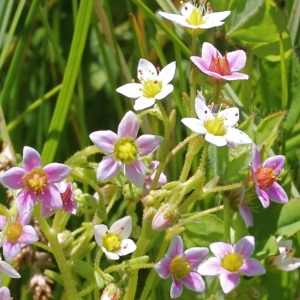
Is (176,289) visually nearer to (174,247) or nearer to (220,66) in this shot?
(174,247)

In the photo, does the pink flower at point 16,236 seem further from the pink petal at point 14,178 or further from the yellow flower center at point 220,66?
the yellow flower center at point 220,66

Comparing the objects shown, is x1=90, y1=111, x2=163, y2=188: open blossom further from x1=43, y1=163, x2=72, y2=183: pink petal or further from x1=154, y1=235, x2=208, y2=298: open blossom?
x1=154, y1=235, x2=208, y2=298: open blossom

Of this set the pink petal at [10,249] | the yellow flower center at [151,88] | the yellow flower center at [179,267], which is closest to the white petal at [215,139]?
the yellow flower center at [151,88]

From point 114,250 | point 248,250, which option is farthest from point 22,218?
point 248,250

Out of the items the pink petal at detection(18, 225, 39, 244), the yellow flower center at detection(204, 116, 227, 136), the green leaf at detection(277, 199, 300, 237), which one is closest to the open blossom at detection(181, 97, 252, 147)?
the yellow flower center at detection(204, 116, 227, 136)

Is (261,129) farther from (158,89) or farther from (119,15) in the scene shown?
(119,15)
